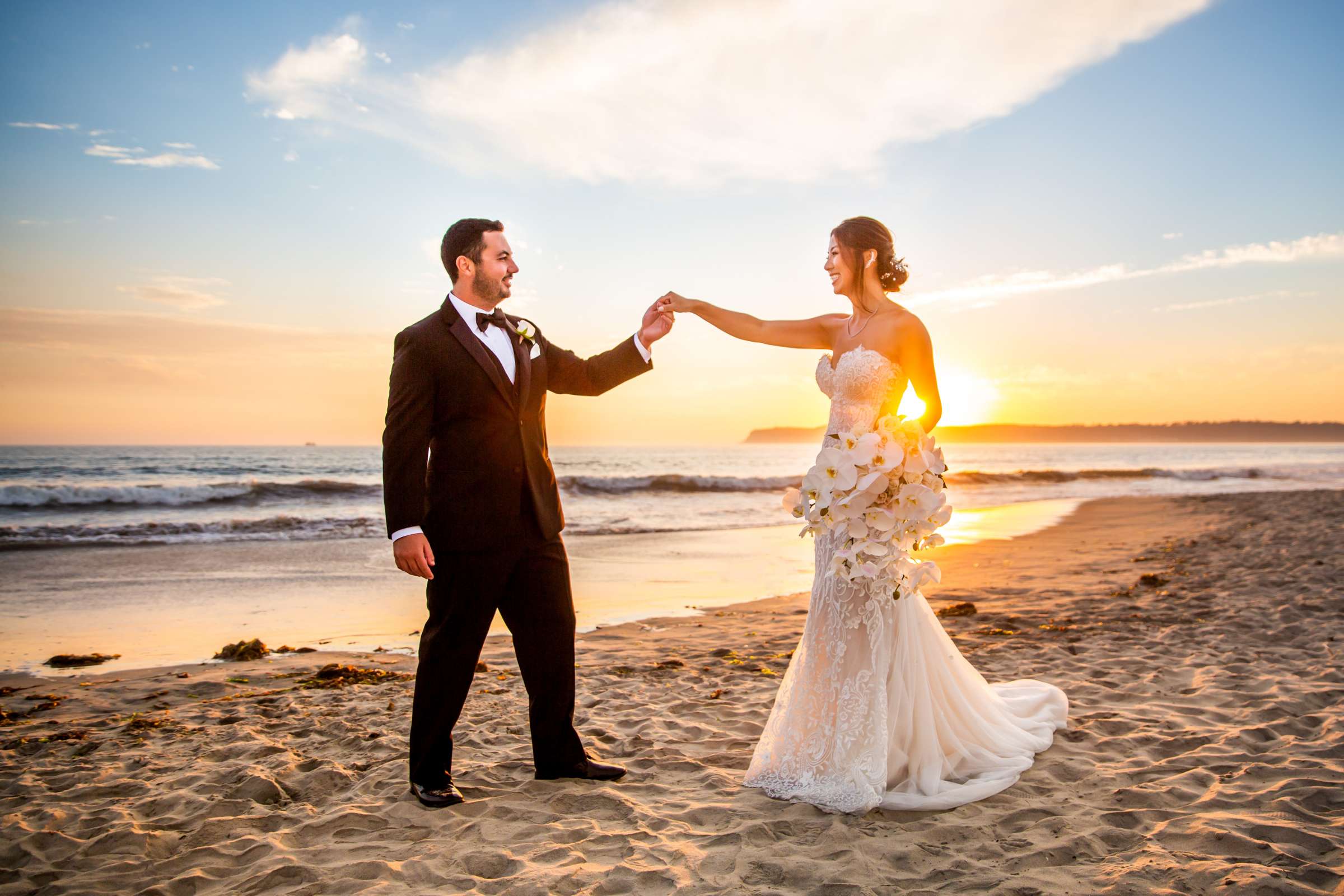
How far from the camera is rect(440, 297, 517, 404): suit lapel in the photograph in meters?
3.45

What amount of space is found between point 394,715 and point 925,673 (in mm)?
3082

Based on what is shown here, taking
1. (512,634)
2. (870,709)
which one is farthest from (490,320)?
(870,709)

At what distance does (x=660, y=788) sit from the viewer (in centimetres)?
358

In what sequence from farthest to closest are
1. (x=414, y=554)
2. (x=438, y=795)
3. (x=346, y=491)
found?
(x=346, y=491) → (x=438, y=795) → (x=414, y=554)

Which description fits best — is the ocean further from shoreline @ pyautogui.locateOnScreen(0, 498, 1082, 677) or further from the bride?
the bride

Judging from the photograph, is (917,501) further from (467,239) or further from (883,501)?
(467,239)

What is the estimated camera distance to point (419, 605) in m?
8.27

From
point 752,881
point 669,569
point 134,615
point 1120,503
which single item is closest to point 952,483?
point 1120,503

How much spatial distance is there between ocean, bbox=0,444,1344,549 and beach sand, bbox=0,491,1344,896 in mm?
7445

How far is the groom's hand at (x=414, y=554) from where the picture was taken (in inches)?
126

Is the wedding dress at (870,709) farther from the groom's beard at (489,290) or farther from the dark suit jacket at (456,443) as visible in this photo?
the groom's beard at (489,290)

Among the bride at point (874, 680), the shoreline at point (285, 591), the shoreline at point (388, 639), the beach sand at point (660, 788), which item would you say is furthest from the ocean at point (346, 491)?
the bride at point (874, 680)

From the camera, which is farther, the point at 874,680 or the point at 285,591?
the point at 285,591

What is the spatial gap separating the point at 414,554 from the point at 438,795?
1083 mm
